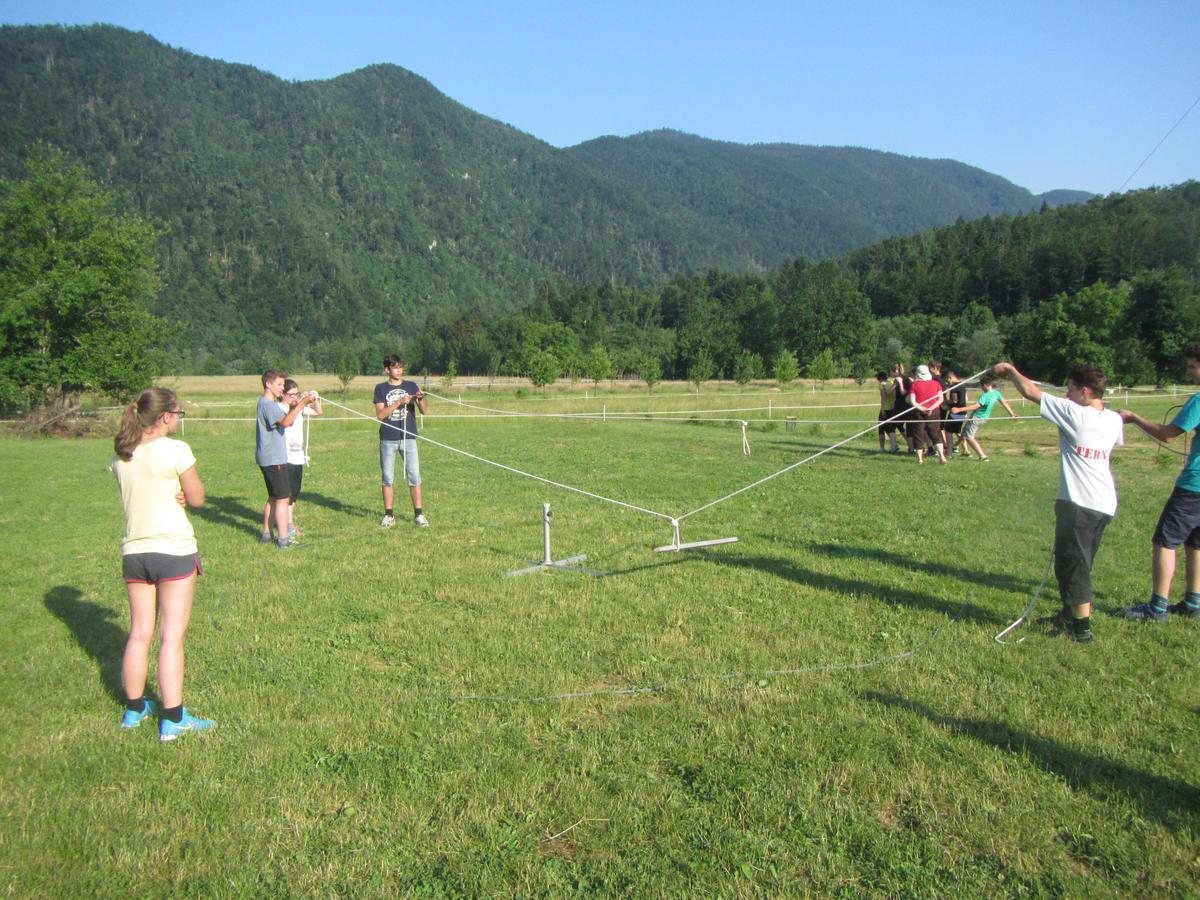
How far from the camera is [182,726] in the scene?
462 cm

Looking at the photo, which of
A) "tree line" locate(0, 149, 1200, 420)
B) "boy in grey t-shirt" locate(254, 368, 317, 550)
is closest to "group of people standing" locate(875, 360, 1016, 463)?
"tree line" locate(0, 149, 1200, 420)

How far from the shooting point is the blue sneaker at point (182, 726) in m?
4.56

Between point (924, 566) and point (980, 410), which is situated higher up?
point (980, 410)

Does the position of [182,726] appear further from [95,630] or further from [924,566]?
[924,566]

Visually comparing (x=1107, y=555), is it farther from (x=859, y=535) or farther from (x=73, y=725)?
(x=73, y=725)

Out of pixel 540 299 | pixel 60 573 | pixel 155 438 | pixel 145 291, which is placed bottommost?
pixel 60 573

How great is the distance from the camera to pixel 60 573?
27.9 ft

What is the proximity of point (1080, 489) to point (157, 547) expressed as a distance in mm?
6321

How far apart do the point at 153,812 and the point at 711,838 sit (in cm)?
269

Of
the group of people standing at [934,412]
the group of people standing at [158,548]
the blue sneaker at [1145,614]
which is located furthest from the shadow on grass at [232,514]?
the group of people standing at [934,412]

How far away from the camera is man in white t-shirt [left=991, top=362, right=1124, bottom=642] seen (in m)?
5.85

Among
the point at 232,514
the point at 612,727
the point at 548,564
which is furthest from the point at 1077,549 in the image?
the point at 232,514

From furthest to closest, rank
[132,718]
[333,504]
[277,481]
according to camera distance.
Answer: [333,504]
[277,481]
[132,718]

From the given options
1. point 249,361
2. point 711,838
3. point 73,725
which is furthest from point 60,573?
point 249,361
